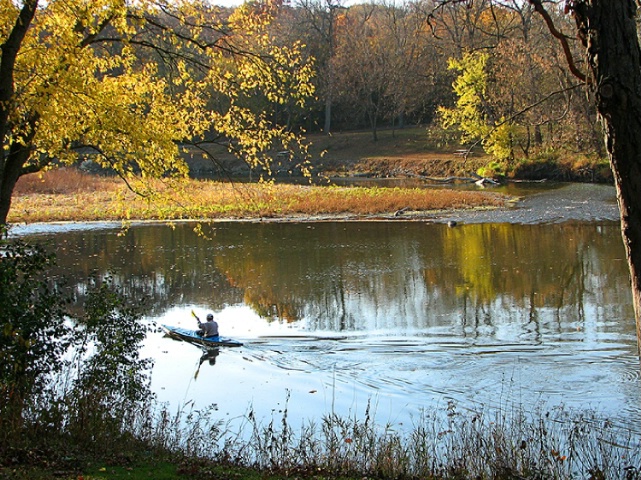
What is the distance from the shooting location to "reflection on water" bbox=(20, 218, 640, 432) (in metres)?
11.3

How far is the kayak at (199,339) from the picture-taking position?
13.9m

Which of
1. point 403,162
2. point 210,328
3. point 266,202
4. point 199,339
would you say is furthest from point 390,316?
point 403,162

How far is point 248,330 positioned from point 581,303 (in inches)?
290

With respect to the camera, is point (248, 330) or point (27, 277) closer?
A: point (27, 277)

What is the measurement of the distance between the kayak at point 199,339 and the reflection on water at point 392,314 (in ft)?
0.61

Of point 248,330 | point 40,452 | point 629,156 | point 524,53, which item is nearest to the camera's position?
point 629,156

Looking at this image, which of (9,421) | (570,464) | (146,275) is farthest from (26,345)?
(146,275)

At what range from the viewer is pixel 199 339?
1405 cm

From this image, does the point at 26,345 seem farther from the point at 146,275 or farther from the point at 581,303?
the point at 146,275

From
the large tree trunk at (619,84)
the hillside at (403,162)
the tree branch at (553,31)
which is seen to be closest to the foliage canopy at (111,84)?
the tree branch at (553,31)

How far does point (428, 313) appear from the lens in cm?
1611

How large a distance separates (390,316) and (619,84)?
11.1 m

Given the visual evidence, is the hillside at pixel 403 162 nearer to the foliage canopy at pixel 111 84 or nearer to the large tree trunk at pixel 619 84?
the foliage canopy at pixel 111 84

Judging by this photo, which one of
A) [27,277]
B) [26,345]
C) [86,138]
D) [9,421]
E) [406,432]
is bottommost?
[406,432]
